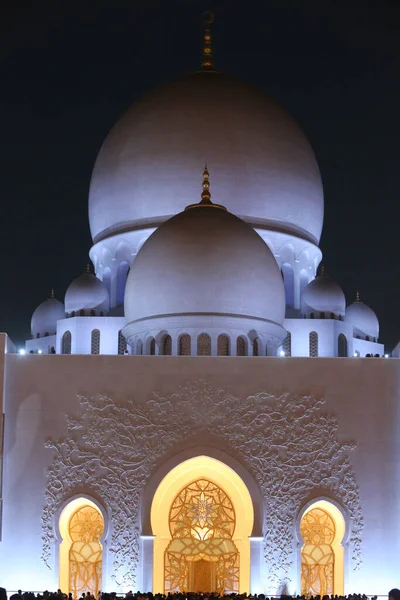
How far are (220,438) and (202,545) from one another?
1.95m

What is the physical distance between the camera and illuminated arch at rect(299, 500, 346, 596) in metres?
22.1

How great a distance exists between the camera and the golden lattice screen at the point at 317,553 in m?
22.1

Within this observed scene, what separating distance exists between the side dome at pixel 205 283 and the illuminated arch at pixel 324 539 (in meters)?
3.56

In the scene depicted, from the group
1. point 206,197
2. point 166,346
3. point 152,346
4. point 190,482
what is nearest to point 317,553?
point 190,482

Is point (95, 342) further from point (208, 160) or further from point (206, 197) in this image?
point (208, 160)

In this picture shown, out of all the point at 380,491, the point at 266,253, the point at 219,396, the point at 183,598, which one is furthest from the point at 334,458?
the point at 183,598

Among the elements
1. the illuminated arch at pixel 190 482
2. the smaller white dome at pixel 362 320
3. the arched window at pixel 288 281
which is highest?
the arched window at pixel 288 281

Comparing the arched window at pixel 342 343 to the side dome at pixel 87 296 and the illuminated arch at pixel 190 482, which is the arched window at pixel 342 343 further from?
the illuminated arch at pixel 190 482

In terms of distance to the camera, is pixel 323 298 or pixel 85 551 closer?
pixel 85 551

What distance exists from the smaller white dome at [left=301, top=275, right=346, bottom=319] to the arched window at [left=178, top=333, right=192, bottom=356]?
4173 millimetres

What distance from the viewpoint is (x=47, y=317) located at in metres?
28.4

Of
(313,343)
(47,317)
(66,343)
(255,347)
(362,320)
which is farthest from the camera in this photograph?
(47,317)

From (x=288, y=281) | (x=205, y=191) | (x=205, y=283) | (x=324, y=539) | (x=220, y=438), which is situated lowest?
(x=324, y=539)

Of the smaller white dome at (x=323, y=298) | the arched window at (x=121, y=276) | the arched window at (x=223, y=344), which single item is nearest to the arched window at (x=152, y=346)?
the arched window at (x=223, y=344)
